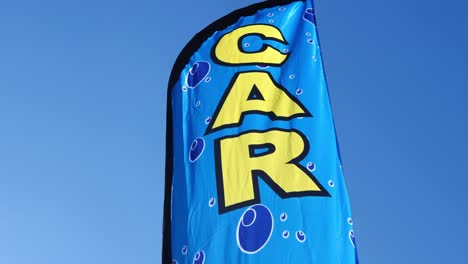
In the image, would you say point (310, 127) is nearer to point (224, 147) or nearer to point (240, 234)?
point (224, 147)

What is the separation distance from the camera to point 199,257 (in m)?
4.52

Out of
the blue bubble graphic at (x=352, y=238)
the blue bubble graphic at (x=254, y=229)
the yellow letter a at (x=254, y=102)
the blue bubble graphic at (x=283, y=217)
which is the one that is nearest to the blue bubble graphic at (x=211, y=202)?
the blue bubble graphic at (x=254, y=229)

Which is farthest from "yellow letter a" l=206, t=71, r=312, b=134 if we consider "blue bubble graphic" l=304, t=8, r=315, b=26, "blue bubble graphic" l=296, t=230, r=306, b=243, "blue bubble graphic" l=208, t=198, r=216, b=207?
"blue bubble graphic" l=296, t=230, r=306, b=243

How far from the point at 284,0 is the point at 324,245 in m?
2.57

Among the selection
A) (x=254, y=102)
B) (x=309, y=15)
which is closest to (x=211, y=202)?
Answer: (x=254, y=102)

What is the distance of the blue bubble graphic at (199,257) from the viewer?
4.49 m

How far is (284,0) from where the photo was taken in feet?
20.4

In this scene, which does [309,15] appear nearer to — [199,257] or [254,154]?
[254,154]

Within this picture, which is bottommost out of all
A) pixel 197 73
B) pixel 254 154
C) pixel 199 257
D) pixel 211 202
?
pixel 199 257

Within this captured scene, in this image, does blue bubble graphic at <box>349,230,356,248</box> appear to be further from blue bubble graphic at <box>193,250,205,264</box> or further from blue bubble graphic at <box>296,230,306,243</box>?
blue bubble graphic at <box>193,250,205,264</box>

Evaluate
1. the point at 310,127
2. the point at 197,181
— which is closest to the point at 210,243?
the point at 197,181

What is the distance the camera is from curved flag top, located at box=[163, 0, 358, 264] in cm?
446

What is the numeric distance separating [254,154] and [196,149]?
1.43 ft

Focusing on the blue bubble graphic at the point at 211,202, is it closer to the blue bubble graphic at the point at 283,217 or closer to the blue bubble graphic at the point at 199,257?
the blue bubble graphic at the point at 199,257
